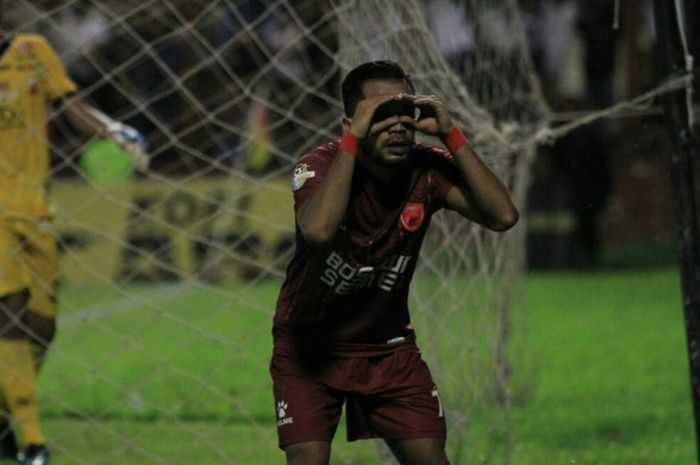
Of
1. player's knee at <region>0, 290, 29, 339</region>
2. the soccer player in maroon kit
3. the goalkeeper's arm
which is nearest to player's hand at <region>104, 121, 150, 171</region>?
the goalkeeper's arm

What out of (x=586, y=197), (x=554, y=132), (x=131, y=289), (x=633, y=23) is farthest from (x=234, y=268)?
(x=554, y=132)

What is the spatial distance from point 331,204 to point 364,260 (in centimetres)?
30

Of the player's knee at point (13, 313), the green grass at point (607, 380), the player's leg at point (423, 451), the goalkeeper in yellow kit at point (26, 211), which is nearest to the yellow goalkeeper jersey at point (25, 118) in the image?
the goalkeeper in yellow kit at point (26, 211)

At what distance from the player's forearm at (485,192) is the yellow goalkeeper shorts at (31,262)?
2895 mm

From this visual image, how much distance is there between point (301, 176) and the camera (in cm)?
433

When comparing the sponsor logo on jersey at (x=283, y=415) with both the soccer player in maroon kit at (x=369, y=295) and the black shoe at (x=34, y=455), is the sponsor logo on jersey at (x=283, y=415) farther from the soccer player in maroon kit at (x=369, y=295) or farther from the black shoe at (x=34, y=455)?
the black shoe at (x=34, y=455)

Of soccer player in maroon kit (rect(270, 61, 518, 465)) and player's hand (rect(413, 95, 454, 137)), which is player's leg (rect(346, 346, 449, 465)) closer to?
soccer player in maroon kit (rect(270, 61, 518, 465))

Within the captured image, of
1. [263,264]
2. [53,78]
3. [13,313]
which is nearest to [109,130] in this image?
[53,78]

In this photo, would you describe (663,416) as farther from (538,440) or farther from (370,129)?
(370,129)

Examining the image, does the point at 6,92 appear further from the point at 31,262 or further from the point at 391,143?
the point at 391,143

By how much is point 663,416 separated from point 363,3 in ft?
9.61

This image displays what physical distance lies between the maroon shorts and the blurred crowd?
6.58ft

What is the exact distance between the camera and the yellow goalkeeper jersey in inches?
264

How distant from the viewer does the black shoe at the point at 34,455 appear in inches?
261
